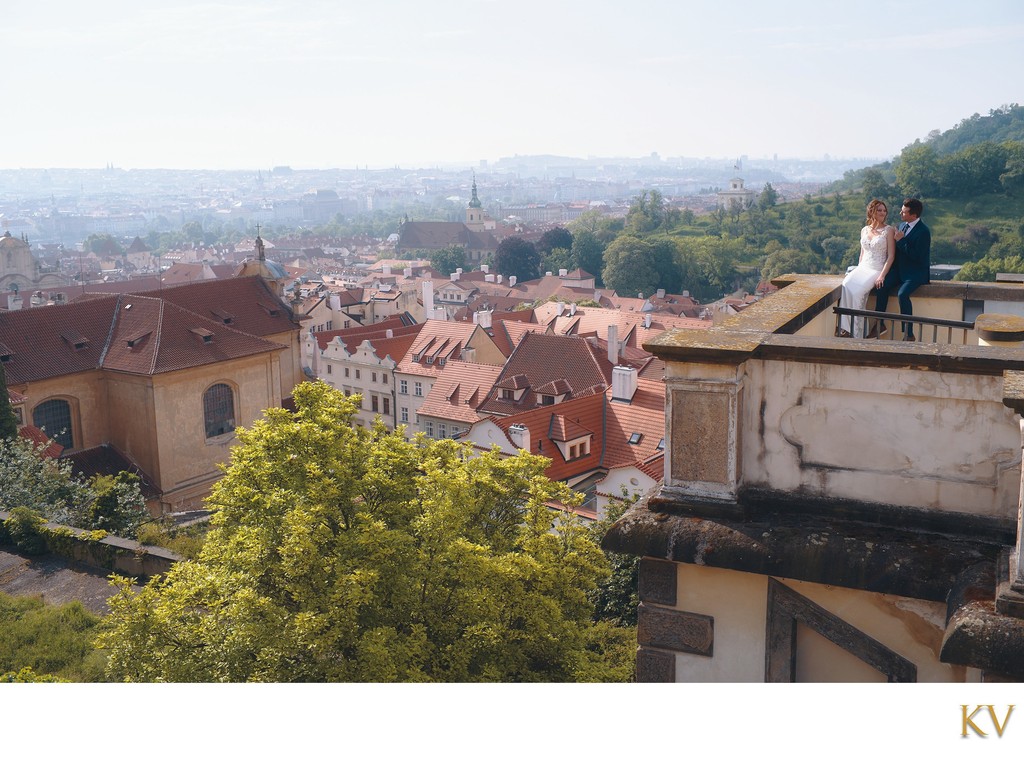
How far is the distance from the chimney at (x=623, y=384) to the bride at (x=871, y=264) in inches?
1054

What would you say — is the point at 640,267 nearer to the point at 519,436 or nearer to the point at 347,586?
the point at 519,436

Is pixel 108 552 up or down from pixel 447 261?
up

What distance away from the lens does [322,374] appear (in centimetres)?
5144

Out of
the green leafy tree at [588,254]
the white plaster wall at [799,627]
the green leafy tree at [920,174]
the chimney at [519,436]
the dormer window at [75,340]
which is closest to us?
the white plaster wall at [799,627]

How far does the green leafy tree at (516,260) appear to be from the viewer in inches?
5177

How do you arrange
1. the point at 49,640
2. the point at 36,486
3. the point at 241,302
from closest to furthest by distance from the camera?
1. the point at 49,640
2. the point at 36,486
3. the point at 241,302

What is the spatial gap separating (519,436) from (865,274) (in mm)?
24702

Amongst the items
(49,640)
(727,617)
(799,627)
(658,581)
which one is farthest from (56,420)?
(799,627)

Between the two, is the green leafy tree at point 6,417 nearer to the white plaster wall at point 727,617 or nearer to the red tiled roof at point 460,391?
the red tiled roof at point 460,391

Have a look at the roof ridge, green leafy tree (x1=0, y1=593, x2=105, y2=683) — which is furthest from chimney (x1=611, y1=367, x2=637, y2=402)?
green leafy tree (x1=0, y1=593, x2=105, y2=683)

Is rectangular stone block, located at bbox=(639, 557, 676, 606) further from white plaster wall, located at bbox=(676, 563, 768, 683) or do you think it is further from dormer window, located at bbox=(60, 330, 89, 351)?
dormer window, located at bbox=(60, 330, 89, 351)

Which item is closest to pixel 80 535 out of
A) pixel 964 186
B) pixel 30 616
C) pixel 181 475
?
pixel 30 616

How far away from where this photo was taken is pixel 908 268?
6707 millimetres

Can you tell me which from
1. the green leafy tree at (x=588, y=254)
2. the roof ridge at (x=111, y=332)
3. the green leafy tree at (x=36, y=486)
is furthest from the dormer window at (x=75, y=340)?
the green leafy tree at (x=588, y=254)
